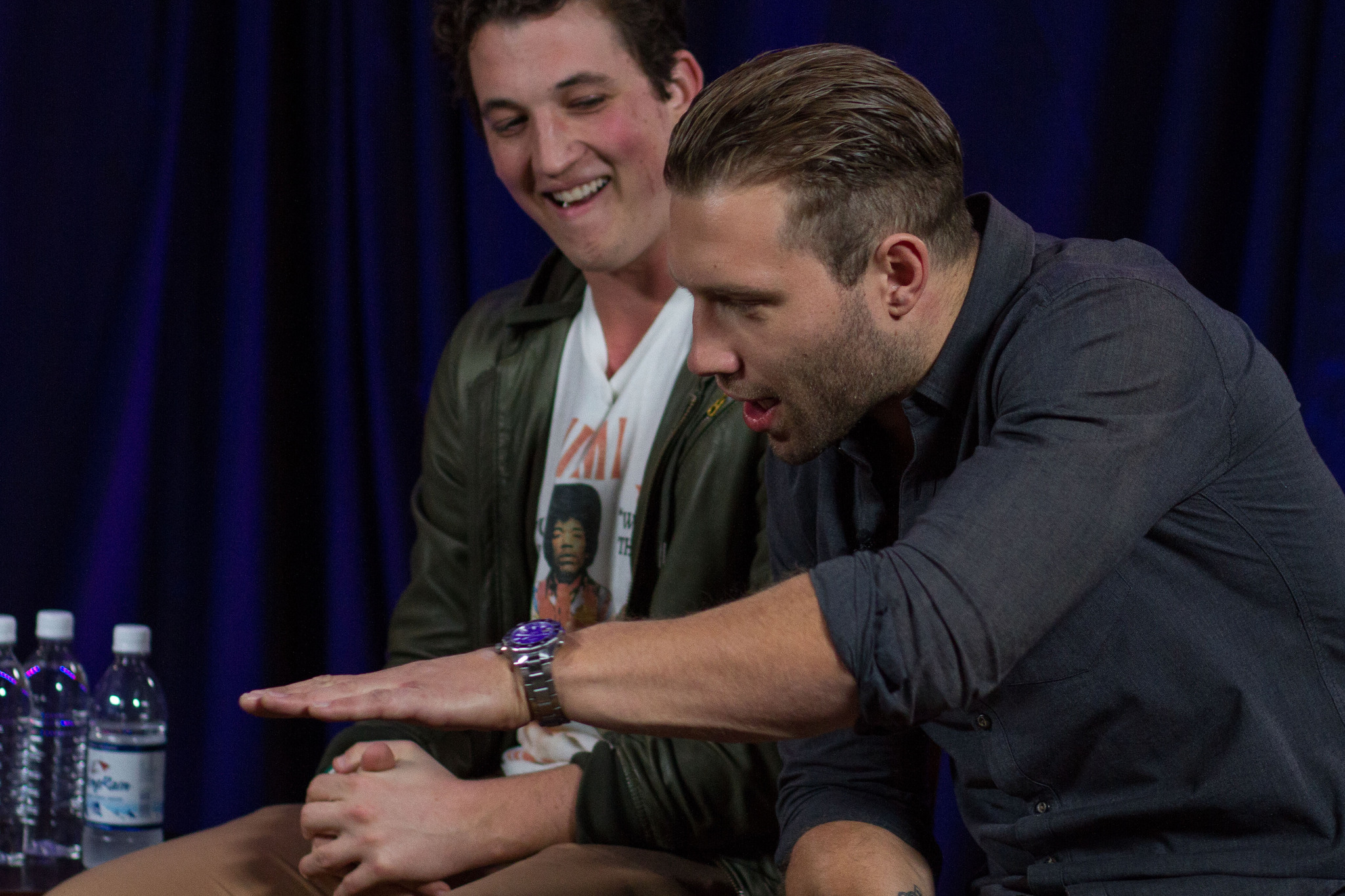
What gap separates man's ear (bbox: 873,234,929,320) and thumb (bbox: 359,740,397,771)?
0.72m

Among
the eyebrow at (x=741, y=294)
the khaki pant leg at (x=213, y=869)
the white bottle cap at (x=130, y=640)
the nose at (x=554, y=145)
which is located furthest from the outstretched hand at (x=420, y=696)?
the white bottle cap at (x=130, y=640)

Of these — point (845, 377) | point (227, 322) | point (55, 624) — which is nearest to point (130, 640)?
point (55, 624)

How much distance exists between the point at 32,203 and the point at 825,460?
1.70 m

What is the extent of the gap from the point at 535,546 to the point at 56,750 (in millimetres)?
975

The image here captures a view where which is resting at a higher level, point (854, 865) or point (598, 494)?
point (598, 494)

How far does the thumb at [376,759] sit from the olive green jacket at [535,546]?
0.17m

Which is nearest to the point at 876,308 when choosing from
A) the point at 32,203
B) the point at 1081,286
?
the point at 1081,286

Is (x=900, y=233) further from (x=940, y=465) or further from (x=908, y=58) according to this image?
(x=908, y=58)

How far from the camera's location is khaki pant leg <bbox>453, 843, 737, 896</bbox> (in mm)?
1315

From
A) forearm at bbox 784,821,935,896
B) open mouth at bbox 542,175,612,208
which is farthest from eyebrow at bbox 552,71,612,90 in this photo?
forearm at bbox 784,821,935,896

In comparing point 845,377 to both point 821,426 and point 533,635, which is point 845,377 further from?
point 533,635

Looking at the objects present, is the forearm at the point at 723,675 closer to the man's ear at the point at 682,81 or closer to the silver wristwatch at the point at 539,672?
the silver wristwatch at the point at 539,672

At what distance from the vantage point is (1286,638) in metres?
1.01

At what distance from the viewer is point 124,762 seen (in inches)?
70.0
